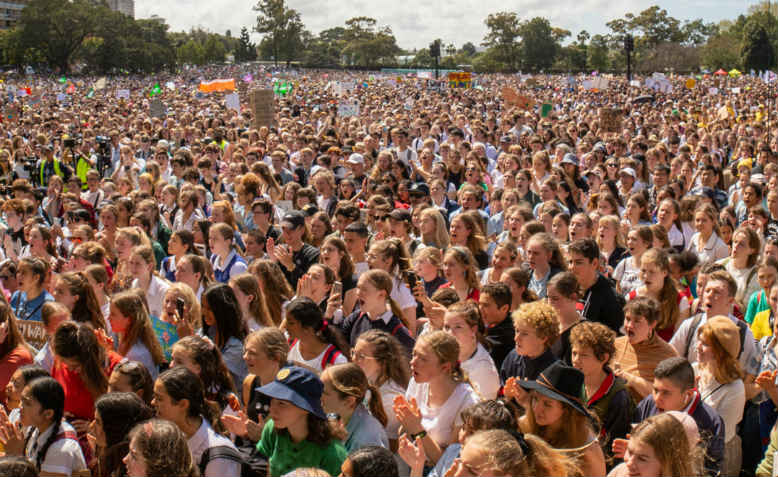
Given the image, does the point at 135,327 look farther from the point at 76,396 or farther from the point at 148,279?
the point at 148,279

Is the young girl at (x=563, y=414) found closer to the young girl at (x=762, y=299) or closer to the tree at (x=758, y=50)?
the young girl at (x=762, y=299)

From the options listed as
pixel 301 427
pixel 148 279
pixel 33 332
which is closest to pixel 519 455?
pixel 301 427

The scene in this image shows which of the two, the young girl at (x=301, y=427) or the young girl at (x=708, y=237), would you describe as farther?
the young girl at (x=708, y=237)

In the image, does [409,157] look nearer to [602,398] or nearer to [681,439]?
[602,398]

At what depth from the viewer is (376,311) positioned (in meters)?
5.10

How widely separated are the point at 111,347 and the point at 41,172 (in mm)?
8518

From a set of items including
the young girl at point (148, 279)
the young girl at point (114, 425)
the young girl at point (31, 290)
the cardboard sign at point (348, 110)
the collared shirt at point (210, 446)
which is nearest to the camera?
the collared shirt at point (210, 446)

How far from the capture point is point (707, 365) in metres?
4.20

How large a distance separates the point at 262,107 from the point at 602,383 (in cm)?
1494

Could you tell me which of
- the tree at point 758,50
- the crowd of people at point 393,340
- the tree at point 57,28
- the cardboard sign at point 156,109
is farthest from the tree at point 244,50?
the crowd of people at point 393,340

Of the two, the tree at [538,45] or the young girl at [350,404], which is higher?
the tree at [538,45]

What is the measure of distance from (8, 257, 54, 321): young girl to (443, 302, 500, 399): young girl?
3280mm

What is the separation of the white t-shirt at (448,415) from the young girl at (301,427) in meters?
0.54

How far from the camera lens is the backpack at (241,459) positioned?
11.1 feet
